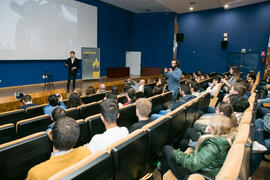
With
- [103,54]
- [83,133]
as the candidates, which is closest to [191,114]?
[83,133]

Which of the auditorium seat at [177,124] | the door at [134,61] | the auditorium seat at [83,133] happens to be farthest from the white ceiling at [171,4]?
the auditorium seat at [83,133]

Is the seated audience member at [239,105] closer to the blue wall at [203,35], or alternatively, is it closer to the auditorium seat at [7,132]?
the auditorium seat at [7,132]

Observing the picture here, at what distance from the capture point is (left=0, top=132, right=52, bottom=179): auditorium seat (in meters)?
1.43

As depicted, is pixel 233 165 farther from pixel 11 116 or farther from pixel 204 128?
pixel 11 116

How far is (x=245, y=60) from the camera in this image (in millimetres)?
10656

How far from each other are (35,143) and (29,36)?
7652mm

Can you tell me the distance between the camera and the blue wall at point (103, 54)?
7.88 meters

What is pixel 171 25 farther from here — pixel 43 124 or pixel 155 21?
pixel 43 124

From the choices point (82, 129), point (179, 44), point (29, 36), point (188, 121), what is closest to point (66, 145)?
point (82, 129)

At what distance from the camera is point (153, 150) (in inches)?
73.8

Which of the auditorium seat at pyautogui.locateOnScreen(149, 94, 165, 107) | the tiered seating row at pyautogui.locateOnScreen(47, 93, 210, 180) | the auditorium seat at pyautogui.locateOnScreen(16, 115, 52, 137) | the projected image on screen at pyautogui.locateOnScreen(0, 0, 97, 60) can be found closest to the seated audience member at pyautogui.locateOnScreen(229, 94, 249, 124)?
the tiered seating row at pyautogui.locateOnScreen(47, 93, 210, 180)

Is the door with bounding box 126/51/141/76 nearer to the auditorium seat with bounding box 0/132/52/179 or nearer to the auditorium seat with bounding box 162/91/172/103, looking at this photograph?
the auditorium seat with bounding box 162/91/172/103

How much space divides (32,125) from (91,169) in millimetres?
1578

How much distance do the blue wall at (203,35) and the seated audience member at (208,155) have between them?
10599 mm
